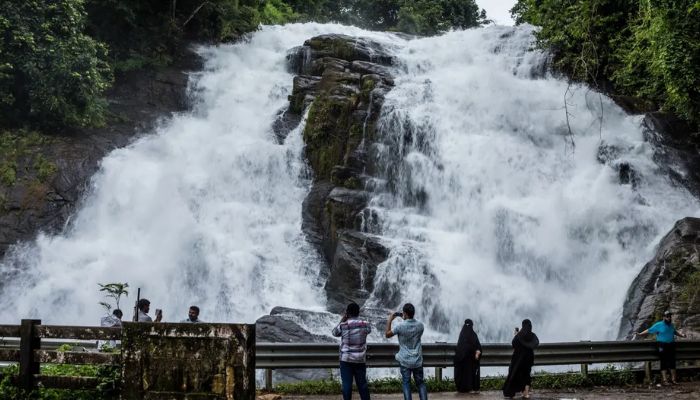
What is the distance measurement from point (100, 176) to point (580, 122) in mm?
18377

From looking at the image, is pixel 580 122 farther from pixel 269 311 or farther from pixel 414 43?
pixel 269 311

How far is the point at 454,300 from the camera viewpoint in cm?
1867

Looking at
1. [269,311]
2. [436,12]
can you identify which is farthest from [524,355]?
[436,12]

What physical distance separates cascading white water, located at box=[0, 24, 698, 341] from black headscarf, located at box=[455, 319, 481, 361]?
5943 millimetres

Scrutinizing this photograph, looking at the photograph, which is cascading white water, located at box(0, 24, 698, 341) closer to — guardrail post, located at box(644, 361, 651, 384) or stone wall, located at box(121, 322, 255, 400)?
A: guardrail post, located at box(644, 361, 651, 384)

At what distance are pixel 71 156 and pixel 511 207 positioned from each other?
54.5 feet

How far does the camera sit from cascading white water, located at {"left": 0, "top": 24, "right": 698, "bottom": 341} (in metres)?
19.2

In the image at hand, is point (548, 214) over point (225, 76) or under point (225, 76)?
under

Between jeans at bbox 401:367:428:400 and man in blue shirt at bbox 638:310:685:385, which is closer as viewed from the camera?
jeans at bbox 401:367:428:400

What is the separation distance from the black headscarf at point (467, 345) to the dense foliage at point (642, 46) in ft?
27.0

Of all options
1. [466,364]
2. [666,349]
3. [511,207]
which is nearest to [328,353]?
[466,364]

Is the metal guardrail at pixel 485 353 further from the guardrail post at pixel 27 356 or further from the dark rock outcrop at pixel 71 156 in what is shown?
the dark rock outcrop at pixel 71 156

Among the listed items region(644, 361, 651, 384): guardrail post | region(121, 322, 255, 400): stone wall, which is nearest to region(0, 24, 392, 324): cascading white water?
region(644, 361, 651, 384): guardrail post

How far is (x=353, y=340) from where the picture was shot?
29.9 feet
